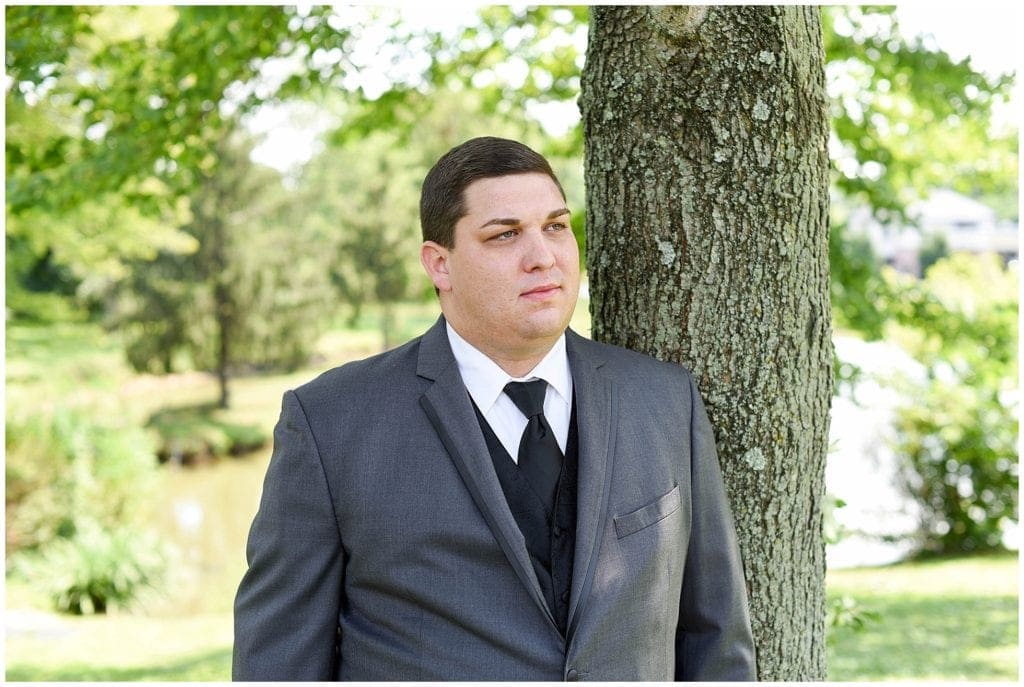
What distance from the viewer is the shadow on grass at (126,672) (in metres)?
7.02

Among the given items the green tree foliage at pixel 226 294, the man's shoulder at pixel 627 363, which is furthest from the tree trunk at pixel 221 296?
the man's shoulder at pixel 627 363

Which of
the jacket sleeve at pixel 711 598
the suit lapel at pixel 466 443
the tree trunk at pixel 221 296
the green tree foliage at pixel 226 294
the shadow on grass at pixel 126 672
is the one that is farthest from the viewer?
the tree trunk at pixel 221 296

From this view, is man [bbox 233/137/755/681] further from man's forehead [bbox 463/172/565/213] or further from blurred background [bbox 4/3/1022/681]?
blurred background [bbox 4/3/1022/681]

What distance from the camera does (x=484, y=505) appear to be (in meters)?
1.97

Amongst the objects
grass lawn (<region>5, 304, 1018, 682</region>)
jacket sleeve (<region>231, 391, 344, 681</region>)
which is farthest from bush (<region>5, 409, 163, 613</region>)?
jacket sleeve (<region>231, 391, 344, 681</region>)

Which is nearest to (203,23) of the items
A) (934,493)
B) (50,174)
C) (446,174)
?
(50,174)

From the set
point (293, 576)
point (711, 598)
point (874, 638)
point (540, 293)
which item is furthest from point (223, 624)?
point (540, 293)

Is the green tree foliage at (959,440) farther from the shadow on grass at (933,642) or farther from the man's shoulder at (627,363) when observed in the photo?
the man's shoulder at (627,363)

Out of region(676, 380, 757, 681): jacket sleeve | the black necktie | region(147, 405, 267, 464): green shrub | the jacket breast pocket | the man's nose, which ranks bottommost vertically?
region(147, 405, 267, 464): green shrub

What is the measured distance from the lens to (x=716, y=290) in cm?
247

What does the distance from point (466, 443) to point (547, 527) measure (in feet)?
0.81

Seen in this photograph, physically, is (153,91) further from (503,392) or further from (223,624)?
(223,624)

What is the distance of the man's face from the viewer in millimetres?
2016

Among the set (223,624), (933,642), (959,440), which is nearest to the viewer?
(933,642)
